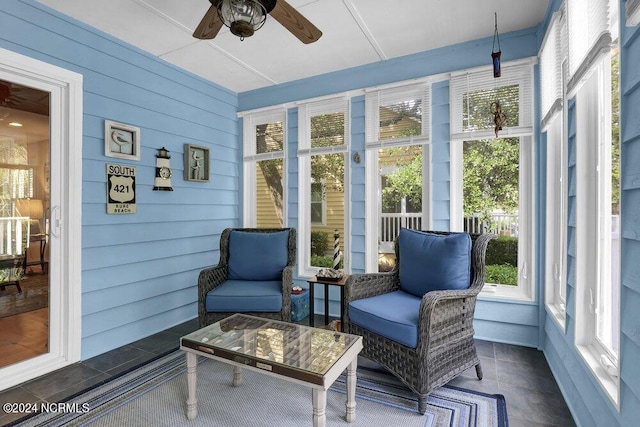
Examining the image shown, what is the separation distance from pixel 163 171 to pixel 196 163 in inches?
16.9

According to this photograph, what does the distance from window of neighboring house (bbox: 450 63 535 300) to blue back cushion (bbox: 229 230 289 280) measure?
162 cm

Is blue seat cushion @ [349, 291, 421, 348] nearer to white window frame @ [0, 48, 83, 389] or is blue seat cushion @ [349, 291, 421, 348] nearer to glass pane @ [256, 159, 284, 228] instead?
glass pane @ [256, 159, 284, 228]

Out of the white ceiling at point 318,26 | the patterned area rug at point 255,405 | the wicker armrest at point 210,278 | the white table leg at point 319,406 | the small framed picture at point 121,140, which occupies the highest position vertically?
the white ceiling at point 318,26

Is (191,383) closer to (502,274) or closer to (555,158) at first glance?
(502,274)

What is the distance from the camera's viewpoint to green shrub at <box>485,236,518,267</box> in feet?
9.35

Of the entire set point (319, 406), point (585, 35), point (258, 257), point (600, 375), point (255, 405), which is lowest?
point (255, 405)

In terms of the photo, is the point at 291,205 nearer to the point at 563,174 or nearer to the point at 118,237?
the point at 118,237

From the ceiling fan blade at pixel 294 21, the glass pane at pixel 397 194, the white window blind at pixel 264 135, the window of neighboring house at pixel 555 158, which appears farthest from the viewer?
the white window blind at pixel 264 135

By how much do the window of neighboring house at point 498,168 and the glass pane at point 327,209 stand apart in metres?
1.19

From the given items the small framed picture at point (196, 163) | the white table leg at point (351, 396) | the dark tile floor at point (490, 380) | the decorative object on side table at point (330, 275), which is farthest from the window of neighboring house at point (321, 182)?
the white table leg at point (351, 396)

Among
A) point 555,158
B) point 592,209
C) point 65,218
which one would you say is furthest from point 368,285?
point 65,218

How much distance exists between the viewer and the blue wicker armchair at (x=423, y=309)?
1.89 metres

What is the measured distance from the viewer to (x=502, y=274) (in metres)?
2.90

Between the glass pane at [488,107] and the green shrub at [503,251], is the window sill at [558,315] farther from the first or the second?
the glass pane at [488,107]
